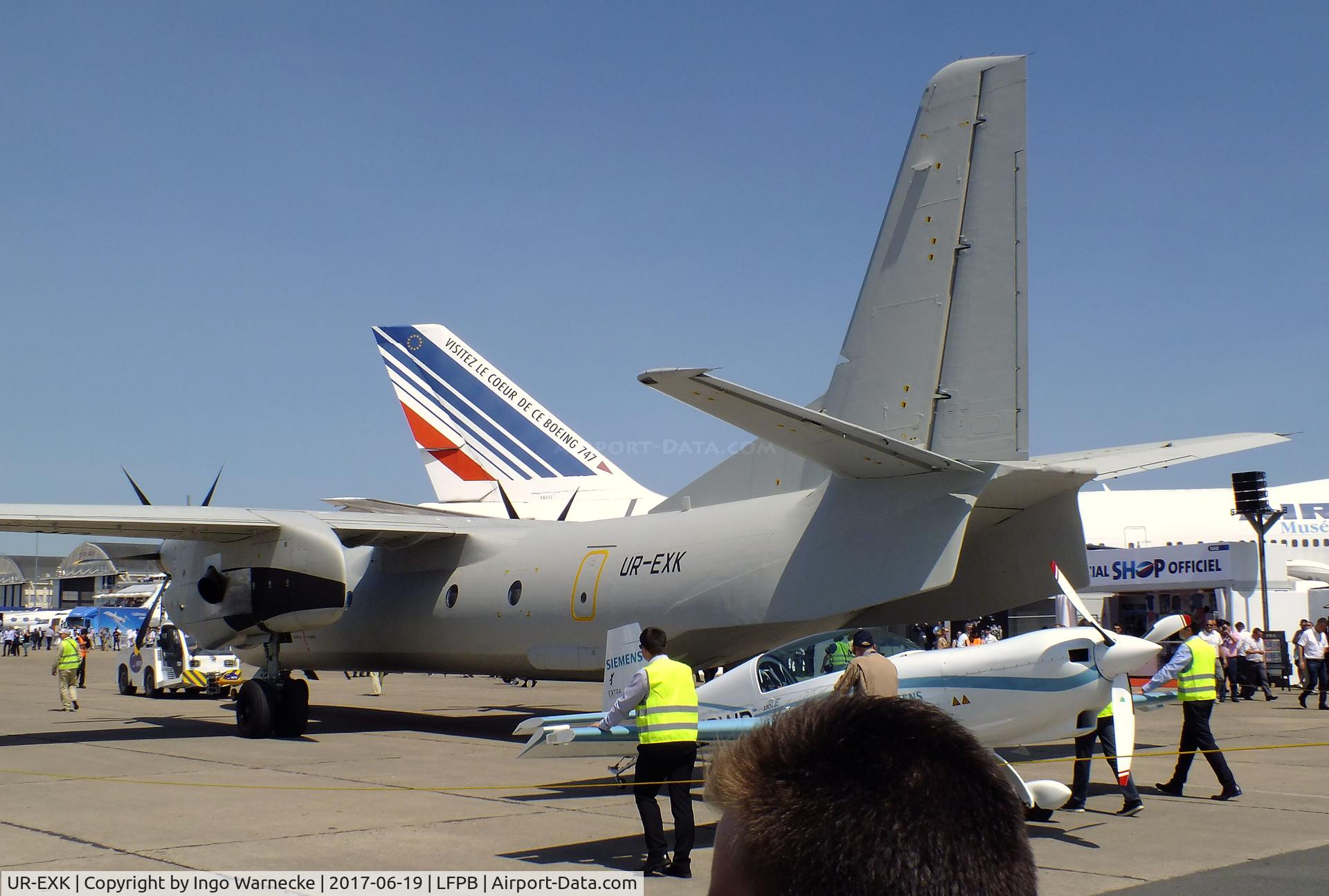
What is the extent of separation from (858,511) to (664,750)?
16.8 feet

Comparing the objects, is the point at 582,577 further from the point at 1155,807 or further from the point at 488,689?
the point at 488,689

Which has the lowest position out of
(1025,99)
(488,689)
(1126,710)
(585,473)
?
(488,689)

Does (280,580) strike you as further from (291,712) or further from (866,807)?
(866,807)

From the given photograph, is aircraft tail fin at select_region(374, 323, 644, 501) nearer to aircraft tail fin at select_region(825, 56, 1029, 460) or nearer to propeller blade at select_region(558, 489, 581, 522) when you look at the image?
propeller blade at select_region(558, 489, 581, 522)

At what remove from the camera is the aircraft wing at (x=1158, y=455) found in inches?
485

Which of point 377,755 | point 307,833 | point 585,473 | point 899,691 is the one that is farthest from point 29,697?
point 899,691

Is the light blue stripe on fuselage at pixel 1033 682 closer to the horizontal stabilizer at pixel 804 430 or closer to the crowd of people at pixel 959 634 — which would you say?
the horizontal stabilizer at pixel 804 430

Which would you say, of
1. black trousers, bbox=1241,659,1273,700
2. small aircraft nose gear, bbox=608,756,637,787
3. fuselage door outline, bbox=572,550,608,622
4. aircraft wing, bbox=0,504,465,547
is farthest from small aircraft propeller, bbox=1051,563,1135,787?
black trousers, bbox=1241,659,1273,700

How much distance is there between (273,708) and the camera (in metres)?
17.1

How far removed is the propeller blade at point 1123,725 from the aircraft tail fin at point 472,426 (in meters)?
15.8

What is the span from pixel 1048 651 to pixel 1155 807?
9.05ft

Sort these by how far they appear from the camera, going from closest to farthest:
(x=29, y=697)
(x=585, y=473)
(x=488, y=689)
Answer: (x=585, y=473), (x=29, y=697), (x=488, y=689)

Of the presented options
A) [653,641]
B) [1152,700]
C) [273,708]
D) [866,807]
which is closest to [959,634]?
[1152,700]

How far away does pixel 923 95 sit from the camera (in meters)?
13.4
